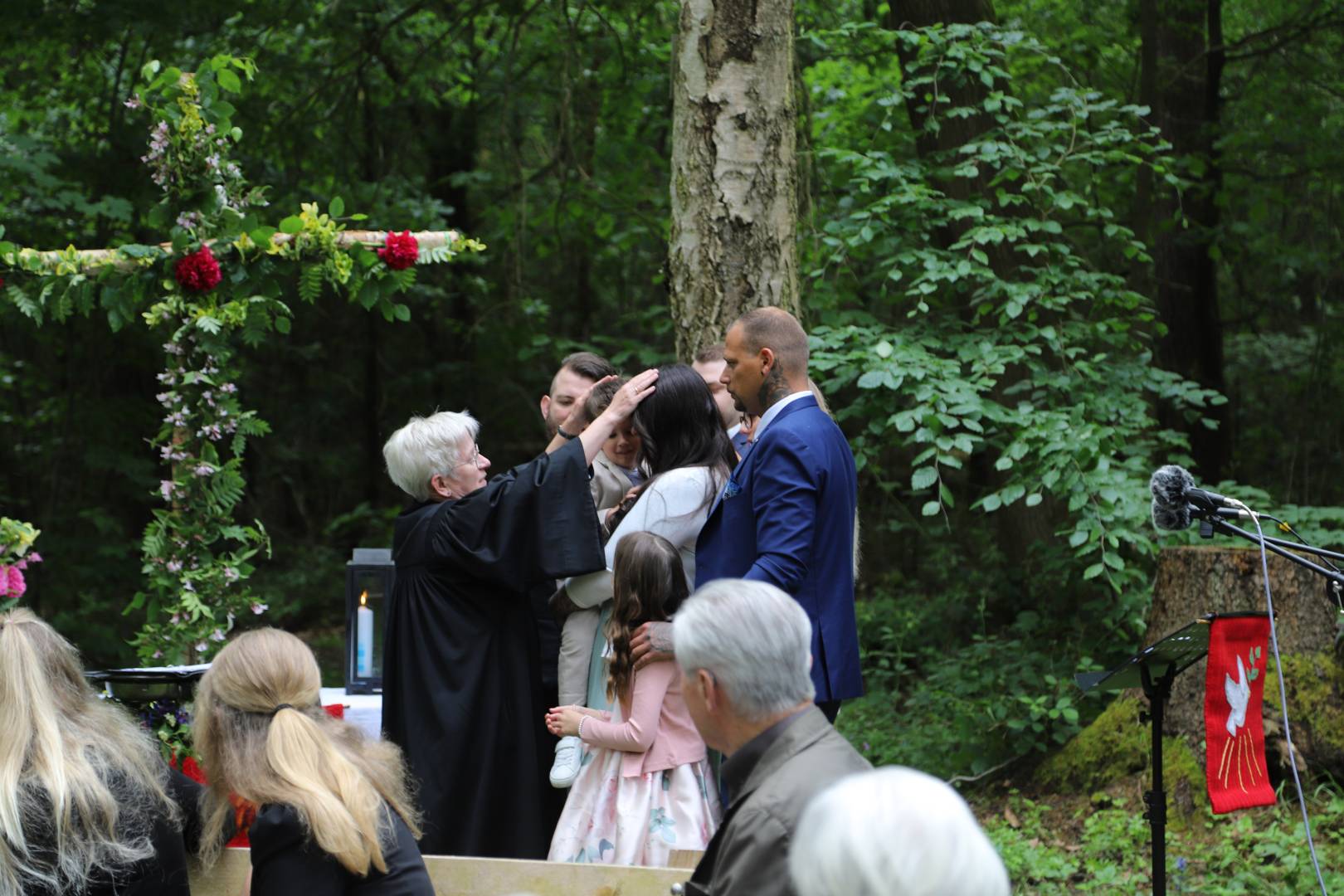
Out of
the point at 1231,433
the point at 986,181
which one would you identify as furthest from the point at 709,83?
the point at 1231,433

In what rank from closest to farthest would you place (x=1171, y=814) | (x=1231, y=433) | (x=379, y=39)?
(x=1171, y=814) → (x=379, y=39) → (x=1231, y=433)

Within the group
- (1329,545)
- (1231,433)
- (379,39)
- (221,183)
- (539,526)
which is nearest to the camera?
(539,526)

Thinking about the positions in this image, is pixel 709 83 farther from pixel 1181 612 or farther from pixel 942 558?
pixel 942 558

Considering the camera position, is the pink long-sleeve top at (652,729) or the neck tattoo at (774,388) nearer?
the pink long-sleeve top at (652,729)

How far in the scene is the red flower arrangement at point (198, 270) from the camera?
4.54 metres

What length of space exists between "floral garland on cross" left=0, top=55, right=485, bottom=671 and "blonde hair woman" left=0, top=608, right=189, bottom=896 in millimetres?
1955

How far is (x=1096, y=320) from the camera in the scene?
6.70m

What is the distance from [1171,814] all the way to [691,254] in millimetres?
3183

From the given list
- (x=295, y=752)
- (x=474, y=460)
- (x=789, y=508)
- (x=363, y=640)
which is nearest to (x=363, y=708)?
(x=363, y=640)

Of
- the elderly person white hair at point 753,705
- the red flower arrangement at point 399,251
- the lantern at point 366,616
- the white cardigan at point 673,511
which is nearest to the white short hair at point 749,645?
the elderly person white hair at point 753,705

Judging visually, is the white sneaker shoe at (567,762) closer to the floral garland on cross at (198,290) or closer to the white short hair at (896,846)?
the floral garland on cross at (198,290)

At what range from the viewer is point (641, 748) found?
3.38 metres

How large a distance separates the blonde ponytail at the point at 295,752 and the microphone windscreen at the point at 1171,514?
1934 mm

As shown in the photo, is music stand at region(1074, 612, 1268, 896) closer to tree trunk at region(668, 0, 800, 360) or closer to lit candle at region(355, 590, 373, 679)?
tree trunk at region(668, 0, 800, 360)
